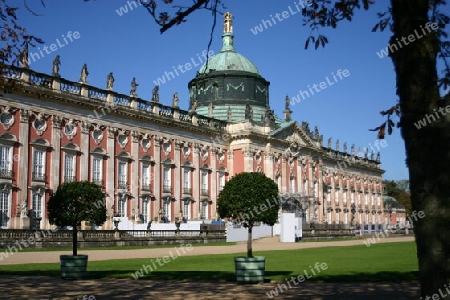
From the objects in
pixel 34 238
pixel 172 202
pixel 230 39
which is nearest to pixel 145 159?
pixel 172 202

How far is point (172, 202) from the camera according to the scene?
154ft

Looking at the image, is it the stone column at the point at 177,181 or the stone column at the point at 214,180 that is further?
the stone column at the point at 214,180

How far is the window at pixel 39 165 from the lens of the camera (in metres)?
36.4

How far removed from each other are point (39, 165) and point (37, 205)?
2728 millimetres

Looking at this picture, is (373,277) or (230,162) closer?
(373,277)

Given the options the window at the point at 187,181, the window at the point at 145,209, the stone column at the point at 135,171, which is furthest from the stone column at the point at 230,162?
the stone column at the point at 135,171

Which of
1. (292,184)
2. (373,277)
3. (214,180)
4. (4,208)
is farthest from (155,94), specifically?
(373,277)

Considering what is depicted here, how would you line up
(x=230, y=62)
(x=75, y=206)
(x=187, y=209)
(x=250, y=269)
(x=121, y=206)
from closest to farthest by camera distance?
(x=250, y=269)
(x=75, y=206)
(x=121, y=206)
(x=187, y=209)
(x=230, y=62)

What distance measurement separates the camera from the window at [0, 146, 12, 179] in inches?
1352

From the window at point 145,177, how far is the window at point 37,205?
31.4 feet

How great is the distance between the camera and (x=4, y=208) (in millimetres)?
A: 34281

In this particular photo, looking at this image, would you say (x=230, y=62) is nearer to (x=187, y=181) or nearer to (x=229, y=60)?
(x=229, y=60)

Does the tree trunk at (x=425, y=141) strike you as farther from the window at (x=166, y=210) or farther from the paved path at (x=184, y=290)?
the window at (x=166, y=210)

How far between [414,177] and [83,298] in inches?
298
